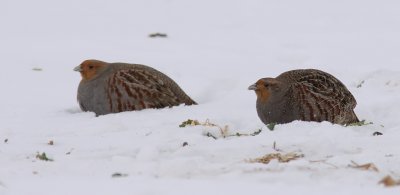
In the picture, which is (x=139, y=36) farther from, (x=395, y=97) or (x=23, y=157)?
(x=23, y=157)

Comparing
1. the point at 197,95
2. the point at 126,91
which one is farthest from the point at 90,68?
the point at 197,95

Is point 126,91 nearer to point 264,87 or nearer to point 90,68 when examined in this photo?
point 90,68

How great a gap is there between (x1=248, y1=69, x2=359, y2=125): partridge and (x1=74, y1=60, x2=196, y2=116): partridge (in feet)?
4.20

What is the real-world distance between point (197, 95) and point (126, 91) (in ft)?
3.01

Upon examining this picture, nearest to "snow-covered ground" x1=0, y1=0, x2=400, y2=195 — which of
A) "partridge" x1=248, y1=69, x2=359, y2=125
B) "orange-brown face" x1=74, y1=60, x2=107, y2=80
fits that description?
"partridge" x1=248, y1=69, x2=359, y2=125

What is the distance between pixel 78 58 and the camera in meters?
10.7

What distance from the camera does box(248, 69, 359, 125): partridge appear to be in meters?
7.13

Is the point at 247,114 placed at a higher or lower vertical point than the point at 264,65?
lower

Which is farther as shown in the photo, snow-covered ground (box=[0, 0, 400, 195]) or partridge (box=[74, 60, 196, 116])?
partridge (box=[74, 60, 196, 116])

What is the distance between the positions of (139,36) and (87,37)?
719 mm

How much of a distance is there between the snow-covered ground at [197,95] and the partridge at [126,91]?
276mm

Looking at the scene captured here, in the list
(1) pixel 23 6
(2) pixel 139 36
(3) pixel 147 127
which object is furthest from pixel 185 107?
(1) pixel 23 6

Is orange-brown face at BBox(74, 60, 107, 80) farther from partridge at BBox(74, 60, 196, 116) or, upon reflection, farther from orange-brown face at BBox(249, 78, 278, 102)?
orange-brown face at BBox(249, 78, 278, 102)

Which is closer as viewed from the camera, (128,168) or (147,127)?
(128,168)
